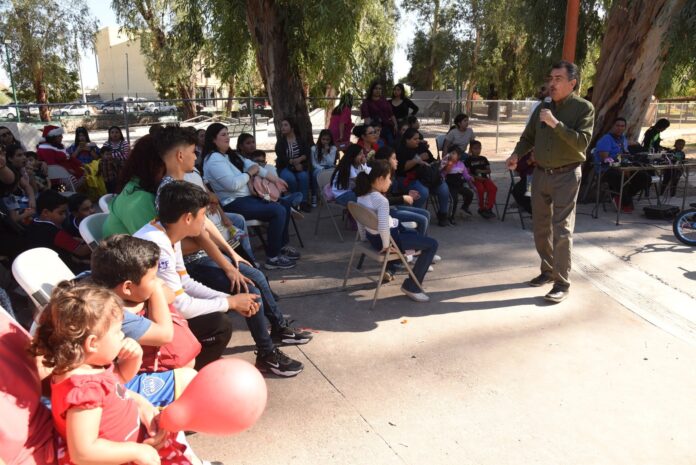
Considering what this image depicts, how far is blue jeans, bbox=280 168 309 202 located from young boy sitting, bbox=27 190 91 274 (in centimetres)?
359

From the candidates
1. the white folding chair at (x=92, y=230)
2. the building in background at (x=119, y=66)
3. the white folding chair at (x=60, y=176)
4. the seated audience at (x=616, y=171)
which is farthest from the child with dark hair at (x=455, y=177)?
the building in background at (x=119, y=66)

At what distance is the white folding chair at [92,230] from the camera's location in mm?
3682

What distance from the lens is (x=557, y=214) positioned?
16.1 feet

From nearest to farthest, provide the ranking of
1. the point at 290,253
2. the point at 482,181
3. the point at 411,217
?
the point at 411,217
the point at 290,253
the point at 482,181

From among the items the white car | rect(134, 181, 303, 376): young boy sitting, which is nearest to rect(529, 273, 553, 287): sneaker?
rect(134, 181, 303, 376): young boy sitting

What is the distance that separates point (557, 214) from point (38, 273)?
13.6ft

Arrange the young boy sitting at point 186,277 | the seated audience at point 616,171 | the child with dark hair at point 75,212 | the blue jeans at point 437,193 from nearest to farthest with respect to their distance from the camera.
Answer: the young boy sitting at point 186,277, the child with dark hair at point 75,212, the blue jeans at point 437,193, the seated audience at point 616,171

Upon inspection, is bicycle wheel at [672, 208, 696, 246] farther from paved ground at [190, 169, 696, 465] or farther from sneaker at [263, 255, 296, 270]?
sneaker at [263, 255, 296, 270]

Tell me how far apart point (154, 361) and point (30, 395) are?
0.72 metres

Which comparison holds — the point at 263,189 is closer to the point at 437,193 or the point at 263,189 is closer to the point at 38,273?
the point at 437,193

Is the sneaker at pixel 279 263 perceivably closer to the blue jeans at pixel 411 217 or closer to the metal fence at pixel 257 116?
the blue jeans at pixel 411 217

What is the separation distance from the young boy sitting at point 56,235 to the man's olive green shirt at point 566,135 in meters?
4.19

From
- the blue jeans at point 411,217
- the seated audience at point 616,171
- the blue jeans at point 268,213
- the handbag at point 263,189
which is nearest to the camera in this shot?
the blue jeans at point 411,217

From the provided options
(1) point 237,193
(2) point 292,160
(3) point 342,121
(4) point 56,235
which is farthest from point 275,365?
(3) point 342,121
